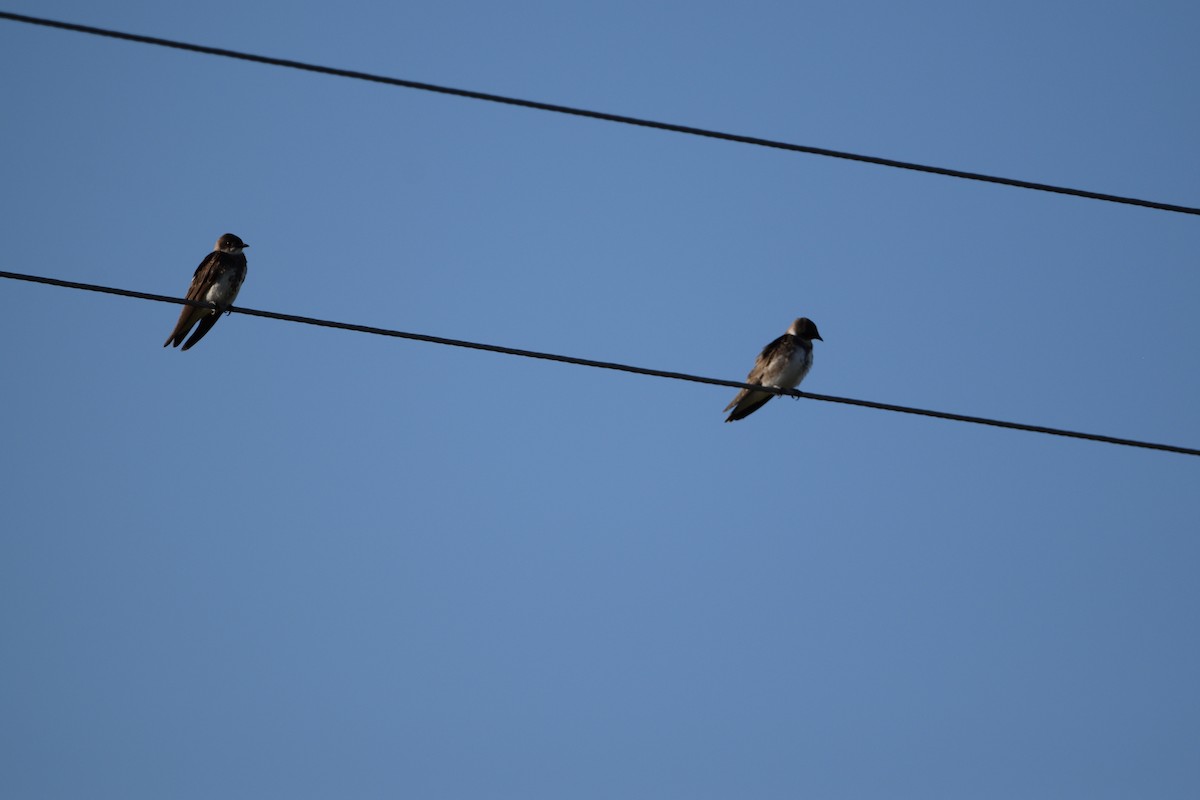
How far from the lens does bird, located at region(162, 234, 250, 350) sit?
46.0ft

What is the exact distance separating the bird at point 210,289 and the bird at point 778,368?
425cm

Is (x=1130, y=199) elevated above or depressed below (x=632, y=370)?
above

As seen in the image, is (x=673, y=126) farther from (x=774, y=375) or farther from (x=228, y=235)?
(x=228, y=235)

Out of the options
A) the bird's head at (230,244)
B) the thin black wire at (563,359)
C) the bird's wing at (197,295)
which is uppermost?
the bird's head at (230,244)

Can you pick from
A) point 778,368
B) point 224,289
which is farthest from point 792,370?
point 224,289

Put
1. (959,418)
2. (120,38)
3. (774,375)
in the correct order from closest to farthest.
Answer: (120,38) < (959,418) < (774,375)

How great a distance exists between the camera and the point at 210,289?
14.1 m

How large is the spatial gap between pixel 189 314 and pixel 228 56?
6131mm

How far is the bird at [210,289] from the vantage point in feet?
46.0

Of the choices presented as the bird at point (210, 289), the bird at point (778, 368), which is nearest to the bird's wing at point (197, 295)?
the bird at point (210, 289)

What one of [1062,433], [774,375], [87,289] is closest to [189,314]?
[774,375]

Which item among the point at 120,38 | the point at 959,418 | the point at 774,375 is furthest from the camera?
the point at 774,375

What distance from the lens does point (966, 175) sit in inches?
347

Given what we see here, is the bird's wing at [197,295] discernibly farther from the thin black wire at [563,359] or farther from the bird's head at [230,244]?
the thin black wire at [563,359]
